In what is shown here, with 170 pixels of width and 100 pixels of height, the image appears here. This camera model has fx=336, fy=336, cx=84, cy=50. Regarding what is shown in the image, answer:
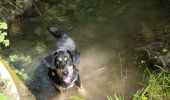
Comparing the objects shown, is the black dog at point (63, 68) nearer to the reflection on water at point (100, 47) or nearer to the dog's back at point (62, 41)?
the reflection on water at point (100, 47)

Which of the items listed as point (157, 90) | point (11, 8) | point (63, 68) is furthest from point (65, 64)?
point (11, 8)

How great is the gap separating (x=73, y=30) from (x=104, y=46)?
1101mm

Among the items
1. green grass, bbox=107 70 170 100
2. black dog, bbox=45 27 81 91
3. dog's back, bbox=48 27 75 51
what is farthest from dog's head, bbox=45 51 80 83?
green grass, bbox=107 70 170 100

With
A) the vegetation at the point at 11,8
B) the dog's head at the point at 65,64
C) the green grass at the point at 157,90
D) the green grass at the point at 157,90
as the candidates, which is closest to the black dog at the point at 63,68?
the dog's head at the point at 65,64

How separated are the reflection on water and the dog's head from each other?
1.59 ft

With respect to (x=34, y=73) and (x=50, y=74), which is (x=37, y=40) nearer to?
(x=34, y=73)

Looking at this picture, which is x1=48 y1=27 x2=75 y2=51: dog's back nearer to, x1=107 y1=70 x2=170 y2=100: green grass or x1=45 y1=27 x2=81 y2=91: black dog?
x1=45 y1=27 x2=81 y2=91: black dog

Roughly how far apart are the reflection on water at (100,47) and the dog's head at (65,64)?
48cm

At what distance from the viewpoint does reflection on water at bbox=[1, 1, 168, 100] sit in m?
6.21

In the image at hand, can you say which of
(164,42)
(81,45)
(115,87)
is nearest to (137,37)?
(164,42)

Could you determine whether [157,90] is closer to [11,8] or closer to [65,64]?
[65,64]

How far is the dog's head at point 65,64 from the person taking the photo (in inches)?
226

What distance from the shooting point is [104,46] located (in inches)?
289

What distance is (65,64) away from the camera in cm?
576
